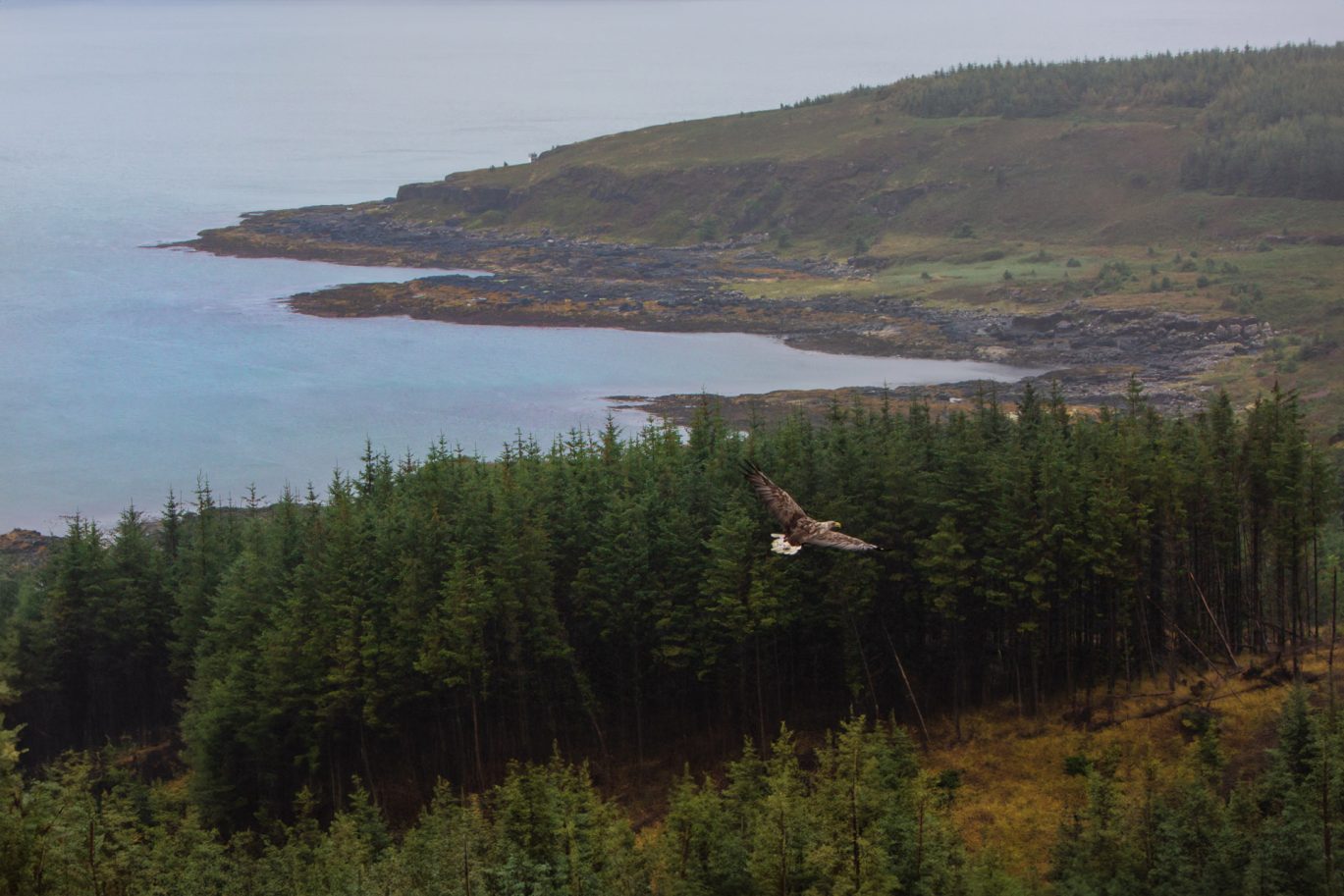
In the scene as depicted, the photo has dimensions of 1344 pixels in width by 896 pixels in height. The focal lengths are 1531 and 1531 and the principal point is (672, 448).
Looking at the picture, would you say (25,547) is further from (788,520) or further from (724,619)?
(788,520)

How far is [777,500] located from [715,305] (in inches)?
3787

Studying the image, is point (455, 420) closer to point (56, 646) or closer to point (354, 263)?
point (56, 646)

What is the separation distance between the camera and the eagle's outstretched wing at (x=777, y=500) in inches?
1086

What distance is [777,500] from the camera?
28000 millimetres

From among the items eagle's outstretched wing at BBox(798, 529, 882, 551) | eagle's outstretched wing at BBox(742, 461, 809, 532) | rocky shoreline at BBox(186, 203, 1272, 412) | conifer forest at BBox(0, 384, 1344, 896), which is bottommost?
conifer forest at BBox(0, 384, 1344, 896)

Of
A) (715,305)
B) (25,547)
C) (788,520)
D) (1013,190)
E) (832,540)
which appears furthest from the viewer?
(1013,190)

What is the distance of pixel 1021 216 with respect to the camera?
145 metres

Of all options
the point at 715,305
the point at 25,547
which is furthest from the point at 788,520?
the point at 715,305

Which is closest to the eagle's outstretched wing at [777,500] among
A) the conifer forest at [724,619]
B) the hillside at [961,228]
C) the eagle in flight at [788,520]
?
the eagle in flight at [788,520]

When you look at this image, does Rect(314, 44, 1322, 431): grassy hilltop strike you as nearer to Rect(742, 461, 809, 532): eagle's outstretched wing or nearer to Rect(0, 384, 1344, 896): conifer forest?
Rect(0, 384, 1344, 896): conifer forest

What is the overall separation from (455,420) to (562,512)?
4658 cm

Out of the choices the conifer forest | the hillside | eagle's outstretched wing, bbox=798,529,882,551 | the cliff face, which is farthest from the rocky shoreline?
eagle's outstretched wing, bbox=798,529,882,551

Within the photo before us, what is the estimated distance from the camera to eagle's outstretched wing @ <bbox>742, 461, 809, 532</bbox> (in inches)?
1086

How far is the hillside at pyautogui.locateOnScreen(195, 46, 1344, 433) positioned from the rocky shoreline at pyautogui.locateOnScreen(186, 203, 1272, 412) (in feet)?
1.05
